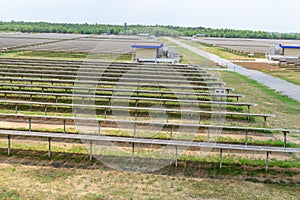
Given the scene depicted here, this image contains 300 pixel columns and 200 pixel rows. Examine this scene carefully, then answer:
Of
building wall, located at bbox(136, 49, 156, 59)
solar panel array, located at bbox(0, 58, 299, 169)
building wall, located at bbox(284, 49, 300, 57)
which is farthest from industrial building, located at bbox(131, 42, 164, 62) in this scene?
building wall, located at bbox(284, 49, 300, 57)

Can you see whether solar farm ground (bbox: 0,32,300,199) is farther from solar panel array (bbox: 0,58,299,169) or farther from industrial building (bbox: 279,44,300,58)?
industrial building (bbox: 279,44,300,58)

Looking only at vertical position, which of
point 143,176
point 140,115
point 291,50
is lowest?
point 143,176

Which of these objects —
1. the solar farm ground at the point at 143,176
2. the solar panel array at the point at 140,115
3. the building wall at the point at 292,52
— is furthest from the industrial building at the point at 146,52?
the solar farm ground at the point at 143,176

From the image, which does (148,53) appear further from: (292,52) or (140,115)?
(140,115)

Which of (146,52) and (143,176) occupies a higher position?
(146,52)

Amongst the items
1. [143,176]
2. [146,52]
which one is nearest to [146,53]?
[146,52]

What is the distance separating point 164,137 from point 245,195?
372 cm

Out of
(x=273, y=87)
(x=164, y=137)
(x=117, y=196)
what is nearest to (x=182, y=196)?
(x=117, y=196)

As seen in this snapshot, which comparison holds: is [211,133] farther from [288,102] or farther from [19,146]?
[288,102]

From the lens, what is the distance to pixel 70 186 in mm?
6359

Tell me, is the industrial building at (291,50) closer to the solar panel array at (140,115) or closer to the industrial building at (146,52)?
the industrial building at (146,52)

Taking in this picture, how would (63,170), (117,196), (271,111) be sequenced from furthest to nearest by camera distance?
1. (271,111)
2. (63,170)
3. (117,196)

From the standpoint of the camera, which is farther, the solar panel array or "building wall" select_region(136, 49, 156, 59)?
"building wall" select_region(136, 49, 156, 59)

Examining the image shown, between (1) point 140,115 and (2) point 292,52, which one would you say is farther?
(2) point 292,52
